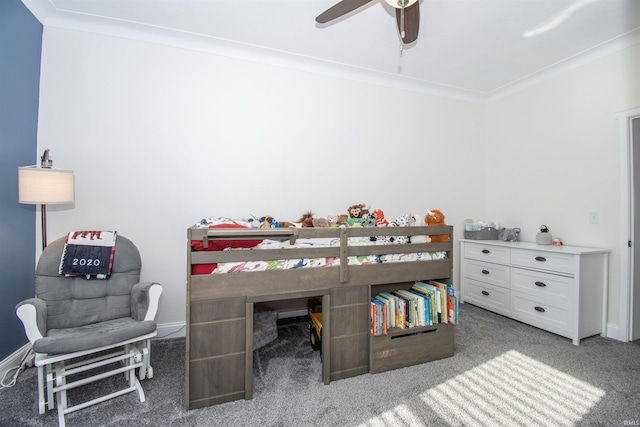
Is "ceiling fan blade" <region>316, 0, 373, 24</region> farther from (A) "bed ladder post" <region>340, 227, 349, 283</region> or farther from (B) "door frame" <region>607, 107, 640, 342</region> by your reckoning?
(B) "door frame" <region>607, 107, 640, 342</region>

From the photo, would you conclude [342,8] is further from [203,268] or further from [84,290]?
[84,290]

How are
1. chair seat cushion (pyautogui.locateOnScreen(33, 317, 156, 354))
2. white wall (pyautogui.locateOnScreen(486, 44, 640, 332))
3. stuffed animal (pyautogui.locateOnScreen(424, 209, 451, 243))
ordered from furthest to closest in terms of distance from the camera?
white wall (pyautogui.locateOnScreen(486, 44, 640, 332)) < stuffed animal (pyautogui.locateOnScreen(424, 209, 451, 243)) < chair seat cushion (pyautogui.locateOnScreen(33, 317, 156, 354))

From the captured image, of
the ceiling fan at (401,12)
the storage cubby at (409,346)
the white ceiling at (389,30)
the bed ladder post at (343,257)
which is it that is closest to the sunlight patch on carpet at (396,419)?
the storage cubby at (409,346)

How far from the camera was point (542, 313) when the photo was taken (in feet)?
8.87

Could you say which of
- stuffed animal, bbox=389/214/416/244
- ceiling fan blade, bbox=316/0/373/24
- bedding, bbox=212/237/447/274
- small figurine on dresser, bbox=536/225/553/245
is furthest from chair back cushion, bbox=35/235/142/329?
small figurine on dresser, bbox=536/225/553/245

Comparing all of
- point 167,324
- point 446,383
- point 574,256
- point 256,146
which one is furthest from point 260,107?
point 574,256

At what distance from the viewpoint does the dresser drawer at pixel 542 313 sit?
99.3 inches

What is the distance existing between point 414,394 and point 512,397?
0.58 metres

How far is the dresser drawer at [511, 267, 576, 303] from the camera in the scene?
99.0 inches

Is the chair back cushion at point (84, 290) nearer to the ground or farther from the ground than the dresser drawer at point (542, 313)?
farther from the ground

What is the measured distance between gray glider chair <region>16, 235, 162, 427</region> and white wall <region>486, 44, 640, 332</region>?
3.79m

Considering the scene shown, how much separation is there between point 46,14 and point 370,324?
338 centimetres

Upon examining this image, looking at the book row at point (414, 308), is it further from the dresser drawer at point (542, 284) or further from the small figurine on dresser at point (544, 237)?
the small figurine on dresser at point (544, 237)

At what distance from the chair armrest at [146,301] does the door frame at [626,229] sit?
12.4 feet
